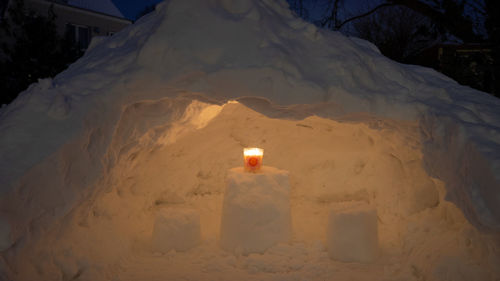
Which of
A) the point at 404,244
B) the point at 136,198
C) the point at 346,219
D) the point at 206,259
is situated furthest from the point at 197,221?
the point at 404,244

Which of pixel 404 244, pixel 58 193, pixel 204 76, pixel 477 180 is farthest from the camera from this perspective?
pixel 404 244

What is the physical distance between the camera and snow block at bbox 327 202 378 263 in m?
2.57

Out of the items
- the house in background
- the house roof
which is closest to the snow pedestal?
the house in background

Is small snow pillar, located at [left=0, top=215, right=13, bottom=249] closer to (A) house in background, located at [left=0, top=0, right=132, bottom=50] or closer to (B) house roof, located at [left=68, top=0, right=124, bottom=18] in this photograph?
(A) house in background, located at [left=0, top=0, right=132, bottom=50]

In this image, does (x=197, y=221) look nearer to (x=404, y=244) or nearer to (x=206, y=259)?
(x=206, y=259)

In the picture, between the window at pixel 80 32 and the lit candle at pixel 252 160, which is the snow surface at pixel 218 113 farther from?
the window at pixel 80 32

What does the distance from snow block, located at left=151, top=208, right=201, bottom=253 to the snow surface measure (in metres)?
0.09

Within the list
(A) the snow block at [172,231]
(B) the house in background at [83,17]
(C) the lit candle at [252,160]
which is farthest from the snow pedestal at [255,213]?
(B) the house in background at [83,17]

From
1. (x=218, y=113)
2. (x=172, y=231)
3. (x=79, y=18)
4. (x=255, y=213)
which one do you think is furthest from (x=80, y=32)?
(x=255, y=213)

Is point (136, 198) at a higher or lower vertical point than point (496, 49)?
lower

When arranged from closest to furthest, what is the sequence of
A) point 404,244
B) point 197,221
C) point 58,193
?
point 58,193
point 404,244
point 197,221

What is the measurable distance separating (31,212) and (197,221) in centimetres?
144

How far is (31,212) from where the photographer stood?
1582 millimetres

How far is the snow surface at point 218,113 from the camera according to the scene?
165cm
